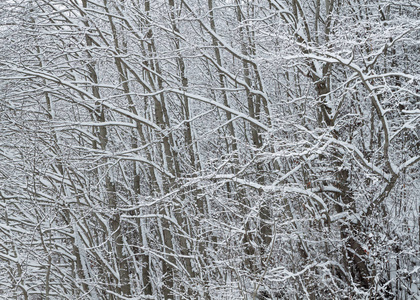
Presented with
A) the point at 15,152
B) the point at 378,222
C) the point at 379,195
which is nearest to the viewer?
the point at 378,222

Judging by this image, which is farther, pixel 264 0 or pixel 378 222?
pixel 264 0

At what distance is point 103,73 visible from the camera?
1337 centimetres

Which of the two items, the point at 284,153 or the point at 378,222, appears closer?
the point at 378,222

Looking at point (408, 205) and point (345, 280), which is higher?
point (408, 205)

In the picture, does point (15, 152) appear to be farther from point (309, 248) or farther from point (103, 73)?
point (309, 248)

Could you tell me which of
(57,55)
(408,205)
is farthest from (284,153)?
(57,55)

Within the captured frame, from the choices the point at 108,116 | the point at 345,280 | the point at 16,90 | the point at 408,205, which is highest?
the point at 16,90

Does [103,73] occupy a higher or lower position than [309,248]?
higher

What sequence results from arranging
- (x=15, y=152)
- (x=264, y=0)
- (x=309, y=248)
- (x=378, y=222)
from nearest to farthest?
(x=378, y=222) < (x=309, y=248) < (x=15, y=152) < (x=264, y=0)

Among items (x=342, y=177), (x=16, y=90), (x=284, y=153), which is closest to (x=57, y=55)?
(x=16, y=90)

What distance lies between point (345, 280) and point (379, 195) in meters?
1.52

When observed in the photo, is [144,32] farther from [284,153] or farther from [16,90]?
[284,153]

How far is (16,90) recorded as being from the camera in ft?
33.8

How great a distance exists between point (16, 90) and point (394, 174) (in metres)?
8.37
